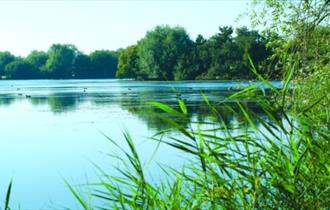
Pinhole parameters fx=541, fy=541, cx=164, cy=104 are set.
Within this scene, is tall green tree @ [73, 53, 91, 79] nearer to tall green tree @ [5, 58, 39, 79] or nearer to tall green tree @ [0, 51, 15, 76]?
tall green tree @ [5, 58, 39, 79]

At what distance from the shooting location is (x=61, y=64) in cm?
9762

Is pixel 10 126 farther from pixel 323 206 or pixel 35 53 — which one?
pixel 35 53

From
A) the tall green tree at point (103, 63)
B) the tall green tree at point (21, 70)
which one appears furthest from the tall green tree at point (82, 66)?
the tall green tree at point (21, 70)

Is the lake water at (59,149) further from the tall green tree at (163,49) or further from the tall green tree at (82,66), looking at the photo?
the tall green tree at (82,66)

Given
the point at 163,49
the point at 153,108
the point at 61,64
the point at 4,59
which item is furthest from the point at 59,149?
the point at 4,59

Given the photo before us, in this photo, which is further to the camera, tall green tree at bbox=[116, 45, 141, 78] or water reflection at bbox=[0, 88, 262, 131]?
tall green tree at bbox=[116, 45, 141, 78]

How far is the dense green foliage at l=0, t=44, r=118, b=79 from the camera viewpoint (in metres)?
97.5

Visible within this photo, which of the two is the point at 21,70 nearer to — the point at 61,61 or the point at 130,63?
the point at 61,61

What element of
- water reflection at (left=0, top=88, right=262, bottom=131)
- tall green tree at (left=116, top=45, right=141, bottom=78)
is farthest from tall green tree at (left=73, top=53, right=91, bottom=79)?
water reflection at (left=0, top=88, right=262, bottom=131)

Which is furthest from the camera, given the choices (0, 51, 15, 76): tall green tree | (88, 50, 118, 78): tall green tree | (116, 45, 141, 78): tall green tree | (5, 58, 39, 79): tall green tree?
(0, 51, 15, 76): tall green tree

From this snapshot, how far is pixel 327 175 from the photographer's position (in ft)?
8.44

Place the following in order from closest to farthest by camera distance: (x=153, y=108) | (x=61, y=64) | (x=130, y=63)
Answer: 1. (x=153, y=108)
2. (x=130, y=63)
3. (x=61, y=64)

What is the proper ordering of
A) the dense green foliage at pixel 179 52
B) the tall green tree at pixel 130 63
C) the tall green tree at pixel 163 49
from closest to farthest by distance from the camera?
the dense green foliage at pixel 179 52
the tall green tree at pixel 163 49
the tall green tree at pixel 130 63

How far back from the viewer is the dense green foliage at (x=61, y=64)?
9750 centimetres
